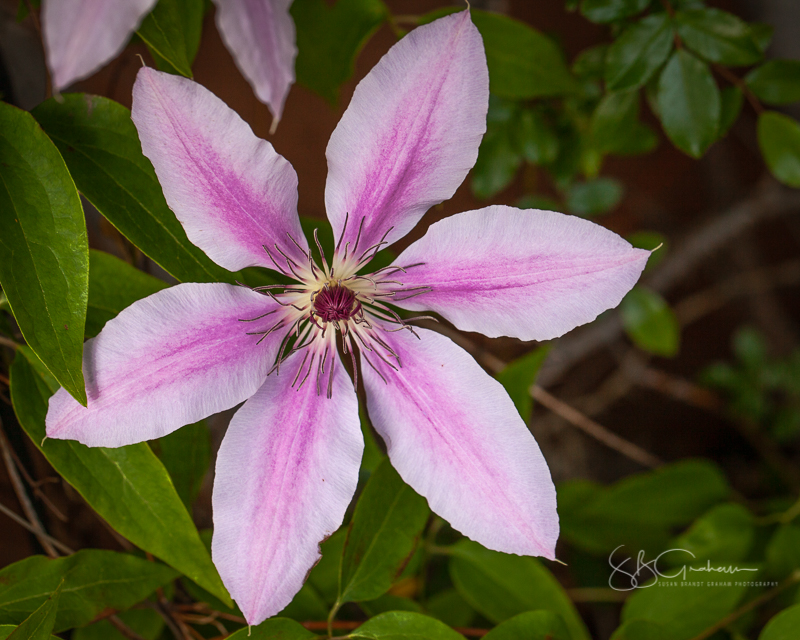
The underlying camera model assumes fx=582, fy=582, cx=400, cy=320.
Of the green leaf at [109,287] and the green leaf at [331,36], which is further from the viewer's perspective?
the green leaf at [331,36]

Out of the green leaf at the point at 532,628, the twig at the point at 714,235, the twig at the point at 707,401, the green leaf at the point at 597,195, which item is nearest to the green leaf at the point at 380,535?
the green leaf at the point at 532,628

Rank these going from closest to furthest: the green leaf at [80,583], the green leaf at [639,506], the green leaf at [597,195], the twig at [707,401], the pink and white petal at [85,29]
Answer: the pink and white petal at [85,29] → the green leaf at [80,583] → the green leaf at [639,506] → the green leaf at [597,195] → the twig at [707,401]

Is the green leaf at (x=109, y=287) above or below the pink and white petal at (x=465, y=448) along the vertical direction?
above

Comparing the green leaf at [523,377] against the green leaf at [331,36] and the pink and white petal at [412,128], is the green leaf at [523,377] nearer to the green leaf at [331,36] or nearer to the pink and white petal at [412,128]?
the pink and white petal at [412,128]

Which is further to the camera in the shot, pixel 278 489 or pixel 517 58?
pixel 517 58

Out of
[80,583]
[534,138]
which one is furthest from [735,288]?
[80,583]

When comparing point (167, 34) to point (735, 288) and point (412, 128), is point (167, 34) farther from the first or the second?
point (735, 288)

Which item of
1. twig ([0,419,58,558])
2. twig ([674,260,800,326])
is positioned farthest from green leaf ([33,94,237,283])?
twig ([674,260,800,326])
